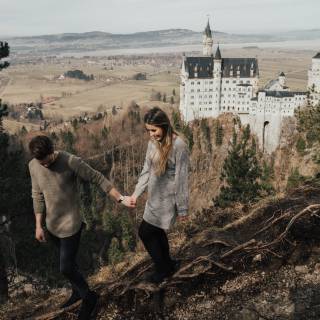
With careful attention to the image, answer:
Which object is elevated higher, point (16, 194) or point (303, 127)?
point (303, 127)

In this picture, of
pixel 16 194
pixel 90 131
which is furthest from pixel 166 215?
pixel 90 131

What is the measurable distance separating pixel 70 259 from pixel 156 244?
128 centimetres

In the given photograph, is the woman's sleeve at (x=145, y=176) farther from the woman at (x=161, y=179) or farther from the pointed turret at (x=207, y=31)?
the pointed turret at (x=207, y=31)

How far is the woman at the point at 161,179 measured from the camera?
5.19m

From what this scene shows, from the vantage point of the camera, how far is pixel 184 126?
252 ft

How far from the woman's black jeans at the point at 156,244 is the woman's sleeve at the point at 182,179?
1.83 ft

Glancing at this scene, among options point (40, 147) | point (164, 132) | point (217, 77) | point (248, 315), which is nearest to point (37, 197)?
point (40, 147)

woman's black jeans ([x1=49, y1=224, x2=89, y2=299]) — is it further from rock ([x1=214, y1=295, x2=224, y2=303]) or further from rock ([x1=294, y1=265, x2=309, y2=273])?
rock ([x1=294, y1=265, x2=309, y2=273])

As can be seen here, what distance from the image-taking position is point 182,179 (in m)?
5.28

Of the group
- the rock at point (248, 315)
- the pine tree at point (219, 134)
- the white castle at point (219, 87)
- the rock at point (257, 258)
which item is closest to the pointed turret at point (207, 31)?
the white castle at point (219, 87)

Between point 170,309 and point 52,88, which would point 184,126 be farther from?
point 52,88

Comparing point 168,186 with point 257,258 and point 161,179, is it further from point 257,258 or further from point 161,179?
point 257,258

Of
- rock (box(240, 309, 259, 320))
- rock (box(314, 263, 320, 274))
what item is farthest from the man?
rock (box(314, 263, 320, 274))

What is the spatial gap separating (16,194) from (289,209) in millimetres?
9919
